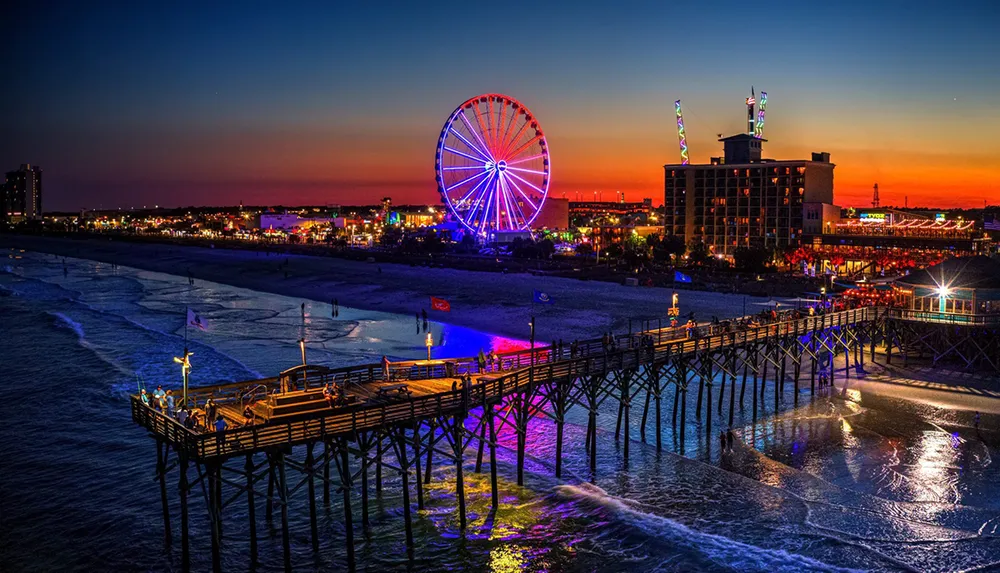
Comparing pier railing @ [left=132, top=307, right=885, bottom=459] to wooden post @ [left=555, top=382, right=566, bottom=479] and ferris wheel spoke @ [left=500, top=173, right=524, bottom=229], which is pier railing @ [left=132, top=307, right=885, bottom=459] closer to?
wooden post @ [left=555, top=382, right=566, bottom=479]

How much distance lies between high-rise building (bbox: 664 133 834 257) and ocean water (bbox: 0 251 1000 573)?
309 feet

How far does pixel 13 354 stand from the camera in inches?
2115

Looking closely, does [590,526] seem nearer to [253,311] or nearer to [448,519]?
[448,519]

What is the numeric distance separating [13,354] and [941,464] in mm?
55612

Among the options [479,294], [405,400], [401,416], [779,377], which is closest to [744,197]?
[479,294]

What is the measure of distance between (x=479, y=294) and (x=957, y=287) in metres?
48.2

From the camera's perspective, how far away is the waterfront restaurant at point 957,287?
44884 millimetres

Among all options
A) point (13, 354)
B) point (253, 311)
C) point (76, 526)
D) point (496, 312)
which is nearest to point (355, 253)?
point (253, 311)

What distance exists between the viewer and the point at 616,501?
26109mm

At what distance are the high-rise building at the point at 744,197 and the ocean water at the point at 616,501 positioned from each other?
94188 millimetres

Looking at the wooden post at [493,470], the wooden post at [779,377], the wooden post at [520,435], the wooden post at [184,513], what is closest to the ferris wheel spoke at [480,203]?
the wooden post at [779,377]

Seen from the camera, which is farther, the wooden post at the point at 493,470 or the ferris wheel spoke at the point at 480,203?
the ferris wheel spoke at the point at 480,203

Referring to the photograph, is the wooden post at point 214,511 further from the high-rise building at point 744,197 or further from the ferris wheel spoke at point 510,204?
the high-rise building at point 744,197

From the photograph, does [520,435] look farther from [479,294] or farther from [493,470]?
[479,294]
